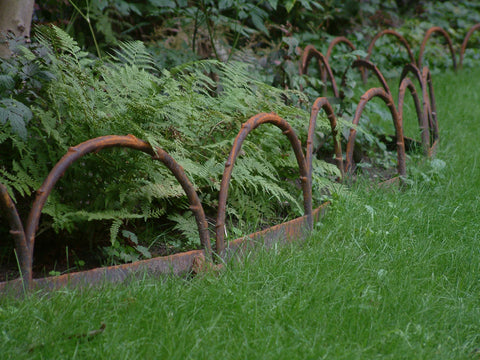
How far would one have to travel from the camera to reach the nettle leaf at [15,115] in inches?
82.9

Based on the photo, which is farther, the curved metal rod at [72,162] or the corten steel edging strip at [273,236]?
the corten steel edging strip at [273,236]

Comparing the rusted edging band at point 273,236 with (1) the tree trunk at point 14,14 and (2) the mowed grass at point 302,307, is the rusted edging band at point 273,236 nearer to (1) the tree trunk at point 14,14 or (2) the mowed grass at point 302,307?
(2) the mowed grass at point 302,307

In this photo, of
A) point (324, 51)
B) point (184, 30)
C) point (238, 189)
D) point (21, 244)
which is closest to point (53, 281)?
point (21, 244)

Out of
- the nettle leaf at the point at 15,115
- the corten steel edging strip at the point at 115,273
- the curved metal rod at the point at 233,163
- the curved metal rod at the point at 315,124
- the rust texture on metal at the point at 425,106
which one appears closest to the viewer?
the corten steel edging strip at the point at 115,273

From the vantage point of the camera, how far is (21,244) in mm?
1866

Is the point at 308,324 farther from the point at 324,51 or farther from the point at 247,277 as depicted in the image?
the point at 324,51

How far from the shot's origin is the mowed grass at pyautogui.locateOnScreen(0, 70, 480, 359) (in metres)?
1.80

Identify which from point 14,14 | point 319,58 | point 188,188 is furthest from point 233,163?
point 319,58

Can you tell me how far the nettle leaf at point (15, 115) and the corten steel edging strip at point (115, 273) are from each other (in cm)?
56

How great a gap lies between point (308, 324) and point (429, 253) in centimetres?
93

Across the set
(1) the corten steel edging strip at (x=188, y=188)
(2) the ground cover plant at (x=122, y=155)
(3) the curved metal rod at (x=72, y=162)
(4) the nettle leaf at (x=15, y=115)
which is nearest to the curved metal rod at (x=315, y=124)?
(2) the ground cover plant at (x=122, y=155)

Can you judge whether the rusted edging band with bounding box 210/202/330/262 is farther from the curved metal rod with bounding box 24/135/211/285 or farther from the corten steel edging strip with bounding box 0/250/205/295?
the curved metal rod with bounding box 24/135/211/285

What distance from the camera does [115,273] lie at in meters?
2.17

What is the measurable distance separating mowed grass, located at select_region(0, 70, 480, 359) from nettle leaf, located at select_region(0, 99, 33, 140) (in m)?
0.63
